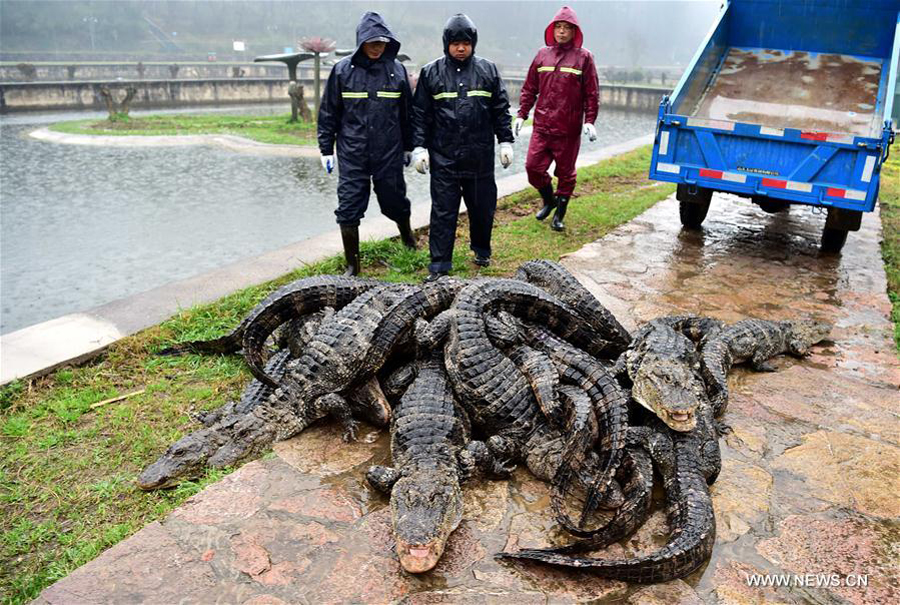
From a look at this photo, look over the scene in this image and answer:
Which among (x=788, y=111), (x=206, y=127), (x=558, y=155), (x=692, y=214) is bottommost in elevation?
(x=692, y=214)

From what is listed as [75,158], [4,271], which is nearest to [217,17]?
[75,158]

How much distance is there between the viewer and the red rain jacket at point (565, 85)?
6602 mm

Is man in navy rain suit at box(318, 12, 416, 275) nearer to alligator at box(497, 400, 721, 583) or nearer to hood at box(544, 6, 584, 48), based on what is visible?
hood at box(544, 6, 584, 48)

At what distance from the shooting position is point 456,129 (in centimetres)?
537

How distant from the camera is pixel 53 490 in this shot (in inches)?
115

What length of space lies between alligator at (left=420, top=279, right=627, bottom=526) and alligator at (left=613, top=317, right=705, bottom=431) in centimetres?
15

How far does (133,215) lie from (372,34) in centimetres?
466

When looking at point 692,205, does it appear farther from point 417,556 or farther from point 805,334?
point 417,556

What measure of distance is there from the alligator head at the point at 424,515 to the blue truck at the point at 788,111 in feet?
15.0

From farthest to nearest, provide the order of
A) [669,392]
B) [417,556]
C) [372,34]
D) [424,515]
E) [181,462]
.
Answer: [372,34]
[181,462]
[669,392]
[424,515]
[417,556]

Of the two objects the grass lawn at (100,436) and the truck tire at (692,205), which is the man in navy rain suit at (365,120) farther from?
the truck tire at (692,205)

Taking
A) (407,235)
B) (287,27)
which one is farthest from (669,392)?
(287,27)

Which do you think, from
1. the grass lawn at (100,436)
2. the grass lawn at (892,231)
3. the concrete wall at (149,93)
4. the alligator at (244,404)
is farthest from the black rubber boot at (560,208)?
the concrete wall at (149,93)

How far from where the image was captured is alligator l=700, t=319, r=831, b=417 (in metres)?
3.56
